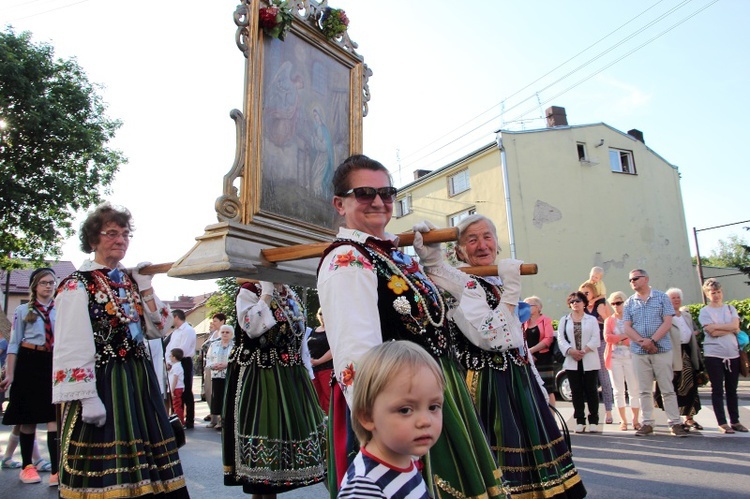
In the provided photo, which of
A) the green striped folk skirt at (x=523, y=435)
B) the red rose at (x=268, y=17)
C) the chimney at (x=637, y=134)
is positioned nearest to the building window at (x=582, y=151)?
the chimney at (x=637, y=134)

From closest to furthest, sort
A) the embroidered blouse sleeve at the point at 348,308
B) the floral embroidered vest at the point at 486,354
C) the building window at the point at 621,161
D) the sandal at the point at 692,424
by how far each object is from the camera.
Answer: the embroidered blouse sleeve at the point at 348,308
the floral embroidered vest at the point at 486,354
the sandal at the point at 692,424
the building window at the point at 621,161

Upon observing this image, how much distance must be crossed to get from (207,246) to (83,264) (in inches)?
46.8

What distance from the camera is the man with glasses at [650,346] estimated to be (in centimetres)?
750

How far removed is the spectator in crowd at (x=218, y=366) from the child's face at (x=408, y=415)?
797 centimetres

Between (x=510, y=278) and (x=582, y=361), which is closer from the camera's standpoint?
(x=510, y=278)

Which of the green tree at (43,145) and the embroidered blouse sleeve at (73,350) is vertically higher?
the green tree at (43,145)

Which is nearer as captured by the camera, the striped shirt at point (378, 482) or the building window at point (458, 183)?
the striped shirt at point (378, 482)

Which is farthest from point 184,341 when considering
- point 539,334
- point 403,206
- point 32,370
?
point 403,206

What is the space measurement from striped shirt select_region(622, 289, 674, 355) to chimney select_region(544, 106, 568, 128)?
2061cm

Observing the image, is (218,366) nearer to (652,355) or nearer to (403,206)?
(652,355)

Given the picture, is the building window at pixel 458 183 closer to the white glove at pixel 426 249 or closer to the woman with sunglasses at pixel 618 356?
the woman with sunglasses at pixel 618 356

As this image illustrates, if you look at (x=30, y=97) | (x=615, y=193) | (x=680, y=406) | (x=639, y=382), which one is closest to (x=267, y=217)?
(x=639, y=382)

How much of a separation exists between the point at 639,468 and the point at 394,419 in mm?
4784

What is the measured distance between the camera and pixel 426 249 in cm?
314
